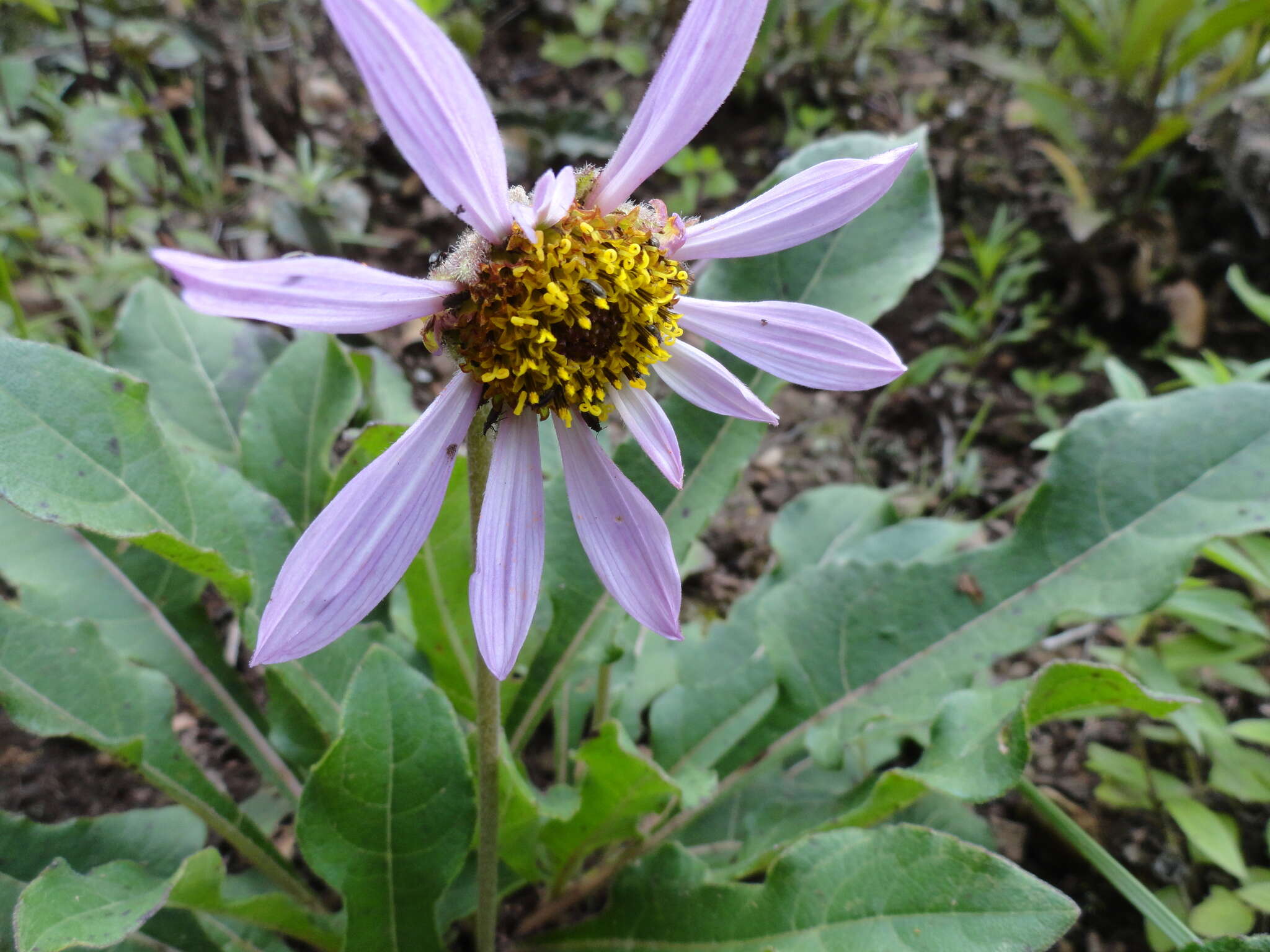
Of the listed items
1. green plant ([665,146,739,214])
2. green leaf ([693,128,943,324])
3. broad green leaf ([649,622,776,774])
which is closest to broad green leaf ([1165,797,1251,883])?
broad green leaf ([649,622,776,774])

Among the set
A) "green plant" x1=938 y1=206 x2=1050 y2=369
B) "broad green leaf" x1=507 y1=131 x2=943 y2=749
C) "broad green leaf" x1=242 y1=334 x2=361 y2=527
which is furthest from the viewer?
"green plant" x1=938 y1=206 x2=1050 y2=369

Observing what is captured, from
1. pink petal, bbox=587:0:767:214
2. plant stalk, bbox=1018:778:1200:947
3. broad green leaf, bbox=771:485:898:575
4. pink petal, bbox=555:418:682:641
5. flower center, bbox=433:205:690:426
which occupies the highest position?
pink petal, bbox=587:0:767:214

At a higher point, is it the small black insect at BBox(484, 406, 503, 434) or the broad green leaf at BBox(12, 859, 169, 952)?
the small black insect at BBox(484, 406, 503, 434)

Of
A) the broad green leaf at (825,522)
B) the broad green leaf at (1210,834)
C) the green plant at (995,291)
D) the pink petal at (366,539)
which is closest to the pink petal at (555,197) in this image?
the pink petal at (366,539)

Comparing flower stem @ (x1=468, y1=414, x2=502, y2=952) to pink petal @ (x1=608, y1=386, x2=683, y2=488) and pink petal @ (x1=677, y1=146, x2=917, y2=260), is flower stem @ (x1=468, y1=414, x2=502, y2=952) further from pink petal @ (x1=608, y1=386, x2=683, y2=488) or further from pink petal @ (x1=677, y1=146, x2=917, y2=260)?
pink petal @ (x1=677, y1=146, x2=917, y2=260)

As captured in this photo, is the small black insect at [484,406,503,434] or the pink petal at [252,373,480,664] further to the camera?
the small black insect at [484,406,503,434]

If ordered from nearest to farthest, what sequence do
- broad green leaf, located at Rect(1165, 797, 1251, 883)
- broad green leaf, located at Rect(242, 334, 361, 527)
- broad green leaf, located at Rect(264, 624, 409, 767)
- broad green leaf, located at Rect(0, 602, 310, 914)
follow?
broad green leaf, located at Rect(0, 602, 310, 914) → broad green leaf, located at Rect(264, 624, 409, 767) → broad green leaf, located at Rect(1165, 797, 1251, 883) → broad green leaf, located at Rect(242, 334, 361, 527)

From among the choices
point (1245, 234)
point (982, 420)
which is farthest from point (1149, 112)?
point (982, 420)
